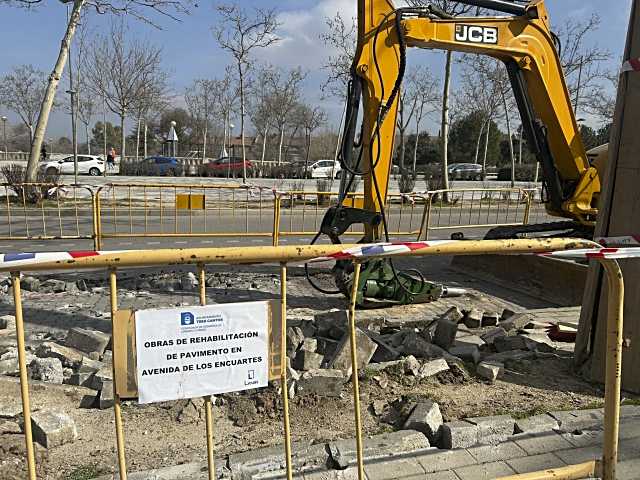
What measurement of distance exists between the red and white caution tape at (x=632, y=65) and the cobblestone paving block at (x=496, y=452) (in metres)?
3.04

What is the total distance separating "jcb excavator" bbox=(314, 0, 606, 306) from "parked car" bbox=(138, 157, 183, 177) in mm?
24338

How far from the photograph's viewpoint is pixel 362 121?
21.9 feet

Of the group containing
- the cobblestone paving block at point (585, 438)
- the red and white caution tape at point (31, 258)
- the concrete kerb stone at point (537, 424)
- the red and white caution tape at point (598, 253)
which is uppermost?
the red and white caution tape at point (31, 258)

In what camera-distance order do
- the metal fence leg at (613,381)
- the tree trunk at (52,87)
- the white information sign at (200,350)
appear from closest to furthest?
the white information sign at (200,350) < the metal fence leg at (613,381) < the tree trunk at (52,87)

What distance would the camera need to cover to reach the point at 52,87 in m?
17.4

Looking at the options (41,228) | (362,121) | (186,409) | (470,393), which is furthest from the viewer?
(41,228)

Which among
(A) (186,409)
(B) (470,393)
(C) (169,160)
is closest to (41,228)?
(A) (186,409)

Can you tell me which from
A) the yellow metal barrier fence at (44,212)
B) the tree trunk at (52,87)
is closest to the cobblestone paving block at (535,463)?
the yellow metal barrier fence at (44,212)

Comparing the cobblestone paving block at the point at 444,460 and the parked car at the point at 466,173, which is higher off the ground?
the parked car at the point at 466,173

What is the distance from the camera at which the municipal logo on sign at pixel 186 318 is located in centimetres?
236

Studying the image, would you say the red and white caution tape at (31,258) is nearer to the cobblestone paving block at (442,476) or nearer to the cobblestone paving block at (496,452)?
the cobblestone paving block at (442,476)

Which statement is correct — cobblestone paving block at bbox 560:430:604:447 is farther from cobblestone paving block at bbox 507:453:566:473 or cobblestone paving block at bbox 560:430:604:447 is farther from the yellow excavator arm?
the yellow excavator arm

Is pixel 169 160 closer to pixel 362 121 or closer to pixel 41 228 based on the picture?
A: pixel 41 228

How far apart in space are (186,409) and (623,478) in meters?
2.81
